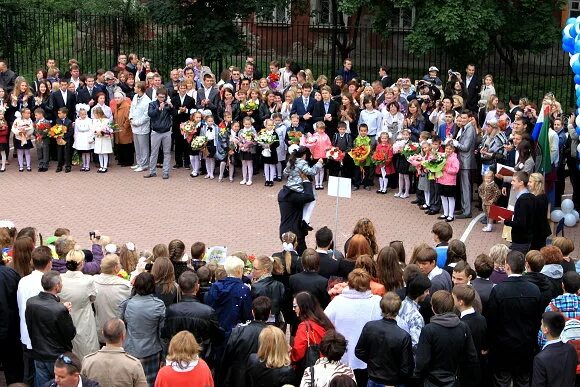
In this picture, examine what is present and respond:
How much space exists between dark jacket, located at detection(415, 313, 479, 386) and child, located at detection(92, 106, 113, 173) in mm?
13071

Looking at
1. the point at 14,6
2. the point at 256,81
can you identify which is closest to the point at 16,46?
the point at 14,6

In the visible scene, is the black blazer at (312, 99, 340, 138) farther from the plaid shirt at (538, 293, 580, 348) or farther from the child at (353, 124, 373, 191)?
the plaid shirt at (538, 293, 580, 348)

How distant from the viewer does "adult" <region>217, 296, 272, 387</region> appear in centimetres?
967

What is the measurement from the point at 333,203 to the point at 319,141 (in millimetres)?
1318

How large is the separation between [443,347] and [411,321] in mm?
620

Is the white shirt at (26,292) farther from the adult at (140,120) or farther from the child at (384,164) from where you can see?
the adult at (140,120)

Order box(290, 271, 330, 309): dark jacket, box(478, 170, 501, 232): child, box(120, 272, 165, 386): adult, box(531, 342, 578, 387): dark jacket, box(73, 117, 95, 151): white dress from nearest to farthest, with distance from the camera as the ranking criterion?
box(531, 342, 578, 387): dark jacket, box(120, 272, 165, 386): adult, box(290, 271, 330, 309): dark jacket, box(478, 170, 501, 232): child, box(73, 117, 95, 151): white dress

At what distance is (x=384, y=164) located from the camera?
19938 mm

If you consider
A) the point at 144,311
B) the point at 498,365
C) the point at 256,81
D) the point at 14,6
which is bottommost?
the point at 498,365

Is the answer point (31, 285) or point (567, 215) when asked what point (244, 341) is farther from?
point (567, 215)

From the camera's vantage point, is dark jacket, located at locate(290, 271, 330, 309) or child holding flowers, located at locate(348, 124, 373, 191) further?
child holding flowers, located at locate(348, 124, 373, 191)

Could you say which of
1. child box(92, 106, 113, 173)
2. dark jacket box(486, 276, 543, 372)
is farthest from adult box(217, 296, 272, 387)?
child box(92, 106, 113, 173)

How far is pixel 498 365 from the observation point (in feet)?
34.9

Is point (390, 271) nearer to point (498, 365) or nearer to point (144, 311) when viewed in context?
point (498, 365)
